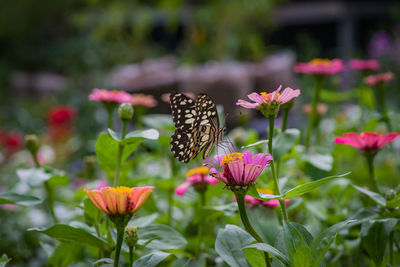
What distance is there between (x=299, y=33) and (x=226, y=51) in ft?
5.24

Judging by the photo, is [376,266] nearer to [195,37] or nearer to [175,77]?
[175,77]

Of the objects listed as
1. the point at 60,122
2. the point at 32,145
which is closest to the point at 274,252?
the point at 32,145

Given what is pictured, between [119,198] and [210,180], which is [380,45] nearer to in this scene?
[210,180]

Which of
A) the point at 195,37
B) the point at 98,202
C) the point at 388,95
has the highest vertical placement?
the point at 195,37

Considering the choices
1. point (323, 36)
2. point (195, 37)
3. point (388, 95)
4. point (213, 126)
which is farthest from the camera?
point (323, 36)

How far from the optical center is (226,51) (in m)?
3.04

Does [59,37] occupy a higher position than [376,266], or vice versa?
[59,37]

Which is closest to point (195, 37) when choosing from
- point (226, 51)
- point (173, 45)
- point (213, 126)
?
point (226, 51)

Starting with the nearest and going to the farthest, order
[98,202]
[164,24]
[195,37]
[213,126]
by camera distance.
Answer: [98,202]
[213,126]
[195,37]
[164,24]

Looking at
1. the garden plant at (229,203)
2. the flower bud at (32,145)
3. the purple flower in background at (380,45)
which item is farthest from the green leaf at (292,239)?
the purple flower in background at (380,45)

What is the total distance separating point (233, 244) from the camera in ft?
1.31

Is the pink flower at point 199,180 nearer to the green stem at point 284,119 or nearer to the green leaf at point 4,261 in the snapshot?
the green stem at point 284,119

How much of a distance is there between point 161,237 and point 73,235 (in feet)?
0.29

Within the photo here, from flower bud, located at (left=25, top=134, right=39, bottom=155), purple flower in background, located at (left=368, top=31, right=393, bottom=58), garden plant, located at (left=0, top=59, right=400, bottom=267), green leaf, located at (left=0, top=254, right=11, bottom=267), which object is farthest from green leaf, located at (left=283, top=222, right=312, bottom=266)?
purple flower in background, located at (left=368, top=31, right=393, bottom=58)
